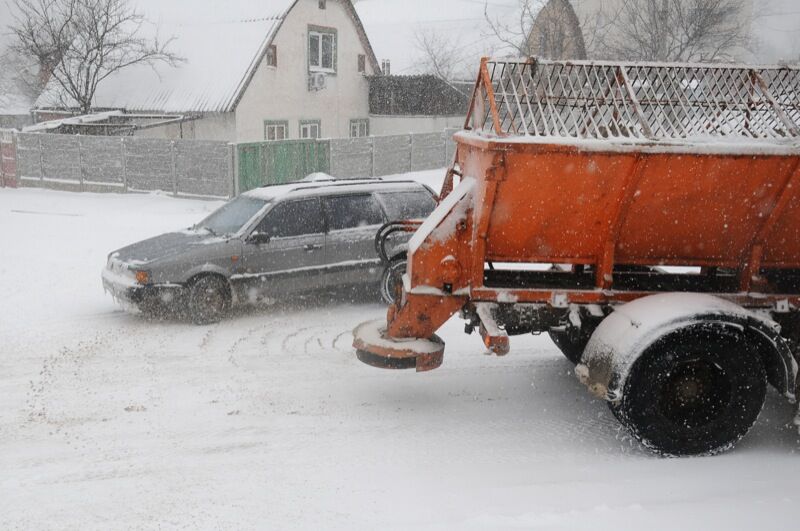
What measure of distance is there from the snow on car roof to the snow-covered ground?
1847 mm

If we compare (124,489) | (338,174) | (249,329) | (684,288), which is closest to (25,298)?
(249,329)

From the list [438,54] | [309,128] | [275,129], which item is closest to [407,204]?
[275,129]

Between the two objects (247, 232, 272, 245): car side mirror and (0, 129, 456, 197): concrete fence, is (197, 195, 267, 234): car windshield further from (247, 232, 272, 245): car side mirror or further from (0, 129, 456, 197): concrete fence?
(0, 129, 456, 197): concrete fence

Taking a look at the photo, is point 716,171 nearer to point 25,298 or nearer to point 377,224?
point 377,224

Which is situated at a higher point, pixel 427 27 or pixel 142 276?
pixel 427 27

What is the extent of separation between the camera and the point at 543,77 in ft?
19.5

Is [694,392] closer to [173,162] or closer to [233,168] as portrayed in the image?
[233,168]

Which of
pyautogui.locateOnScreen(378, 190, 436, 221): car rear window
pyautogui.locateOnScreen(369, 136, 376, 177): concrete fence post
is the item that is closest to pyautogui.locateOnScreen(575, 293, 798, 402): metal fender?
pyautogui.locateOnScreen(378, 190, 436, 221): car rear window

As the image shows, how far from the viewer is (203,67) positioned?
81.8 feet

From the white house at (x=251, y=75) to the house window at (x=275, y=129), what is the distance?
4 cm

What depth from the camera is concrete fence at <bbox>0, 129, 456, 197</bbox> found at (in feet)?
63.2

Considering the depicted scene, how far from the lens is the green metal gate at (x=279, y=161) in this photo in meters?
19.2

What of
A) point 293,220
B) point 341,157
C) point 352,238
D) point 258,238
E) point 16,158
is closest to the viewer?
point 258,238

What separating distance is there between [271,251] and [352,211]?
1.25m
